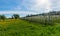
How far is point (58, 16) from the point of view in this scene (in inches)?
1294

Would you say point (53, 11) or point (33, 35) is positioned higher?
point (53, 11)

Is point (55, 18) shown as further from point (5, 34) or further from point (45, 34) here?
point (5, 34)

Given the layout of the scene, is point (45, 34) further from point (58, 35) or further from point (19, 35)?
point (19, 35)

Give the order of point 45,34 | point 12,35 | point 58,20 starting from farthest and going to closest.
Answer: point 58,20
point 45,34
point 12,35

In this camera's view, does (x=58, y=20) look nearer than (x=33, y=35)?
No

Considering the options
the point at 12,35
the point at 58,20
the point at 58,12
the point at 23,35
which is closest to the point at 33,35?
the point at 23,35

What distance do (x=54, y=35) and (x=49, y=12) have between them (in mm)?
14416

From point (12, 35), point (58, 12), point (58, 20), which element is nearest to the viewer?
point (12, 35)

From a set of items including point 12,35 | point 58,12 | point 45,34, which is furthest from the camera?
point 58,12

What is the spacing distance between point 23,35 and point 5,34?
1.98 metres

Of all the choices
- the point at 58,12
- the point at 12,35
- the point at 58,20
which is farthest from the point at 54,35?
the point at 58,12

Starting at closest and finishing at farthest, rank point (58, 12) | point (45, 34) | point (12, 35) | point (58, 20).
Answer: point (12, 35) < point (45, 34) < point (58, 20) < point (58, 12)

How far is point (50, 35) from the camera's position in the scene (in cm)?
1819

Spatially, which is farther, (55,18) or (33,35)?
(55,18)
